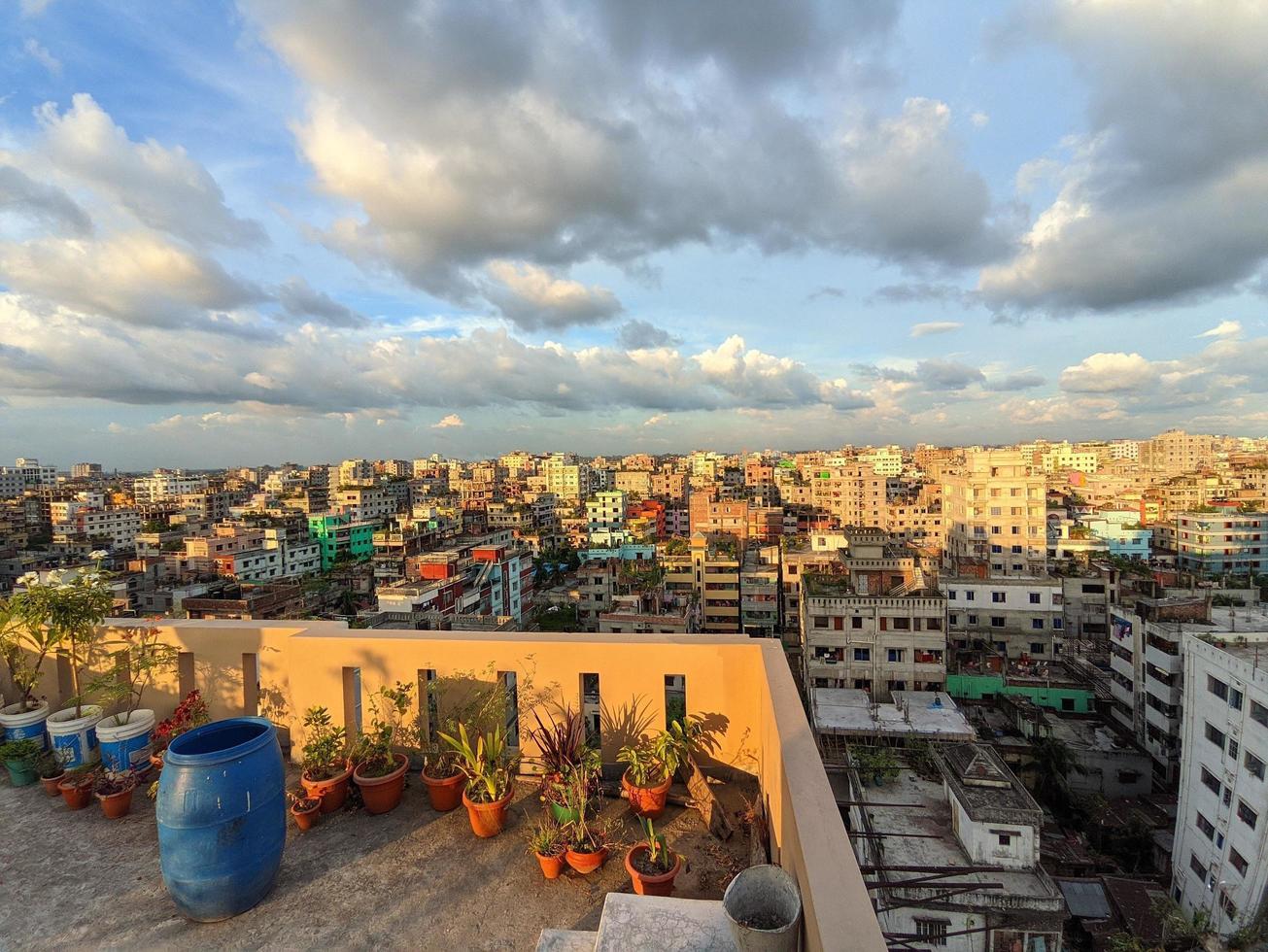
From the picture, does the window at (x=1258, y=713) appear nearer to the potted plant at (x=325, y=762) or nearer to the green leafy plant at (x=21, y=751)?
the potted plant at (x=325, y=762)

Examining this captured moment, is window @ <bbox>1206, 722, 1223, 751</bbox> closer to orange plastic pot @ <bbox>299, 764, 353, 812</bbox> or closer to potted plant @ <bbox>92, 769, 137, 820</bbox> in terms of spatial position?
orange plastic pot @ <bbox>299, 764, 353, 812</bbox>

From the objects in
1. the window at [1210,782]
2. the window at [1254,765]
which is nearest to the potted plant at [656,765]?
the window at [1254,765]

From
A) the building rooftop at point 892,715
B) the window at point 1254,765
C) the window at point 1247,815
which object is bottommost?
the window at point 1247,815

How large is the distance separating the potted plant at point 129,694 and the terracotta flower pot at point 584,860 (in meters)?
3.28

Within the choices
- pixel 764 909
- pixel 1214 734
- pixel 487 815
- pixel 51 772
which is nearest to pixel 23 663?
pixel 51 772

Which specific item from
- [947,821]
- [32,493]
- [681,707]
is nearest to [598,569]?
[947,821]

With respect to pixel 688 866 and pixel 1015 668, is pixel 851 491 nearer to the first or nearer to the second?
pixel 1015 668

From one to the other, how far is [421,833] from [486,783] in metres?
0.53

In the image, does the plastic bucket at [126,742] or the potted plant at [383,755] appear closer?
the potted plant at [383,755]

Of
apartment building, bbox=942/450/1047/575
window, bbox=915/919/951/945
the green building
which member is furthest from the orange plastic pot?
the green building

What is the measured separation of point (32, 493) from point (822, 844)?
124224mm

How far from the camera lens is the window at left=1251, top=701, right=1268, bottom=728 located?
1357 centimetres

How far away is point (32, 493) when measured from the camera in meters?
88.0

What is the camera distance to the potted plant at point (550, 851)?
324cm
